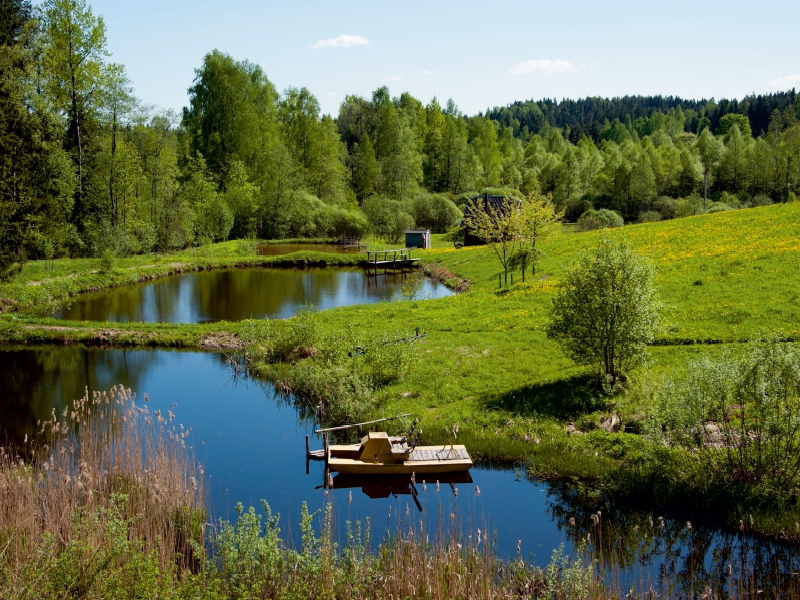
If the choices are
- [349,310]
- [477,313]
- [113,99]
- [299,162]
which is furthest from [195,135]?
[477,313]

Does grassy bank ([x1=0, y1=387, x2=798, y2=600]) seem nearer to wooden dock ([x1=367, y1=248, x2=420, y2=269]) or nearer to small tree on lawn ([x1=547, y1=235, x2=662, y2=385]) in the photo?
small tree on lawn ([x1=547, y1=235, x2=662, y2=385])

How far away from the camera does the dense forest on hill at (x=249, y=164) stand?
46.5 metres

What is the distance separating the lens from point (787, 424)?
540 inches

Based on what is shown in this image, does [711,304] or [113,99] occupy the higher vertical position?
[113,99]

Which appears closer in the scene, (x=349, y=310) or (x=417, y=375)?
(x=417, y=375)

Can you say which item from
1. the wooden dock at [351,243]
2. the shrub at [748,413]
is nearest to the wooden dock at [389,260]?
the wooden dock at [351,243]

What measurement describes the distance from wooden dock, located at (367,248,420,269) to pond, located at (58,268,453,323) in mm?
2696

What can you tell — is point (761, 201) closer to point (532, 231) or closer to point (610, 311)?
point (532, 231)

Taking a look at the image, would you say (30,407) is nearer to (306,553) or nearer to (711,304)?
(306,553)

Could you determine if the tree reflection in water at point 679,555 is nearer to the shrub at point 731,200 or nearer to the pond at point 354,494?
the pond at point 354,494

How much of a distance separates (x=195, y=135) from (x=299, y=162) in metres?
16.0

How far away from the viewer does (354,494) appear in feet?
53.1

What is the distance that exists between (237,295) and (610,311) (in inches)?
1183

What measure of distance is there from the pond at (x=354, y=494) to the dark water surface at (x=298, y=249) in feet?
140
